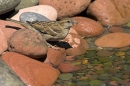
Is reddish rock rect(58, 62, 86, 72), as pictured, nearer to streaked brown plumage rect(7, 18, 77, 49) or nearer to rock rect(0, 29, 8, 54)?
streaked brown plumage rect(7, 18, 77, 49)

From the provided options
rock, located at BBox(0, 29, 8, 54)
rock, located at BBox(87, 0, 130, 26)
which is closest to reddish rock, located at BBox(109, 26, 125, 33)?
rock, located at BBox(87, 0, 130, 26)

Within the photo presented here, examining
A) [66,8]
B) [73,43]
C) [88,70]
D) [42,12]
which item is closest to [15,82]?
[88,70]

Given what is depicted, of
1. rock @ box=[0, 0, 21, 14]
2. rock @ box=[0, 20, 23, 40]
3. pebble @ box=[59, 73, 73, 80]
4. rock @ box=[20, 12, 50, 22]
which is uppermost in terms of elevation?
rock @ box=[0, 0, 21, 14]

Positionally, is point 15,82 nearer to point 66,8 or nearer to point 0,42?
point 0,42

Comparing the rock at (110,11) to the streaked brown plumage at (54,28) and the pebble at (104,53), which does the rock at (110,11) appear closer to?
the pebble at (104,53)

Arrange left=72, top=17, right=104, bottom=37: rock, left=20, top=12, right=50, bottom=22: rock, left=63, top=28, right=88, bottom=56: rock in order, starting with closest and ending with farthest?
left=63, top=28, right=88, bottom=56: rock, left=20, top=12, right=50, bottom=22: rock, left=72, top=17, right=104, bottom=37: rock

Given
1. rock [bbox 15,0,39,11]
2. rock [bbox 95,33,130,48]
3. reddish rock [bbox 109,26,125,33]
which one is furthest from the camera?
reddish rock [bbox 109,26,125,33]

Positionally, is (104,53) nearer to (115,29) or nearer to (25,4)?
(115,29)
